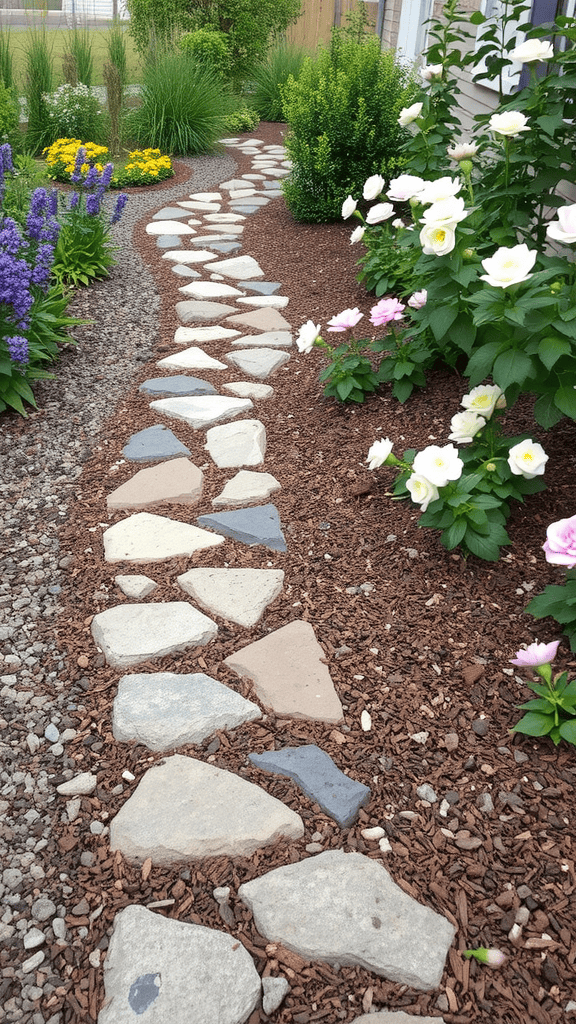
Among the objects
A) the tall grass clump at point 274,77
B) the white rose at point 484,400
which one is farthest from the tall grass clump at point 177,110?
the white rose at point 484,400

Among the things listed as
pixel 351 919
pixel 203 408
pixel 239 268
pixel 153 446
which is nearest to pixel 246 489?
pixel 153 446

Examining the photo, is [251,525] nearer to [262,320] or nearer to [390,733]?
[390,733]

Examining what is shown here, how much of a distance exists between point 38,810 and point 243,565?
3.26 feet

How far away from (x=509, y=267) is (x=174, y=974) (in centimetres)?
171

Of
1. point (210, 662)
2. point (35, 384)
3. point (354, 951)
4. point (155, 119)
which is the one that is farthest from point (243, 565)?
point (155, 119)

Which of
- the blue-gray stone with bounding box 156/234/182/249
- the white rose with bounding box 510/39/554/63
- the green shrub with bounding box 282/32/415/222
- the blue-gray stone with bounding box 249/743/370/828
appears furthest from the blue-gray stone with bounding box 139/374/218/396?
the green shrub with bounding box 282/32/415/222

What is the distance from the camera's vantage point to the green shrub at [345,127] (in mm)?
5531

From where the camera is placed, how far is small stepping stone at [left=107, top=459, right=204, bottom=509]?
9.33 ft

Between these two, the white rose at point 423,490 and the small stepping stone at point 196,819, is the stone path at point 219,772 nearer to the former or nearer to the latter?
the small stepping stone at point 196,819

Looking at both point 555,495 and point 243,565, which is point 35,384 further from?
point 555,495

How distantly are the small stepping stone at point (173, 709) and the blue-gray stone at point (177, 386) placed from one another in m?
1.90

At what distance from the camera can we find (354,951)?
139cm

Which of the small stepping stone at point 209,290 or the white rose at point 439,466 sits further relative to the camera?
the small stepping stone at point 209,290

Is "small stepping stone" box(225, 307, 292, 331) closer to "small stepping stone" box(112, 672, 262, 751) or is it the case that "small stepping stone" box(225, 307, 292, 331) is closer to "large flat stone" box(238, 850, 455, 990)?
"small stepping stone" box(112, 672, 262, 751)
